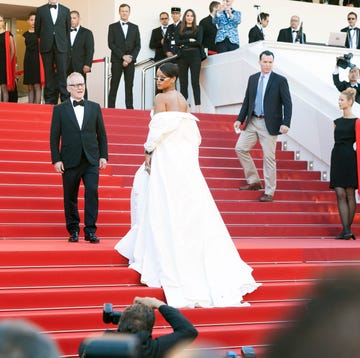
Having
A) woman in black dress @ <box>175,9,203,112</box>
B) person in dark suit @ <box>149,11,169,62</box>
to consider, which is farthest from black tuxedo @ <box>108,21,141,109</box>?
person in dark suit @ <box>149,11,169,62</box>

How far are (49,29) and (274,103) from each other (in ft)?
14.9

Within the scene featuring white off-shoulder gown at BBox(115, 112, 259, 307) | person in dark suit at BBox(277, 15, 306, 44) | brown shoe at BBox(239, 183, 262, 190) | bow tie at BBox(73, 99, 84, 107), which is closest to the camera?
white off-shoulder gown at BBox(115, 112, 259, 307)

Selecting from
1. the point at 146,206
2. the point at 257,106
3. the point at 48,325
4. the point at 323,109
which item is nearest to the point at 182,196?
the point at 146,206

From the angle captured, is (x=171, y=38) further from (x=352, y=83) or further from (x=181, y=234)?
(x=181, y=234)

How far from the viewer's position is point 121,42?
51.8 ft

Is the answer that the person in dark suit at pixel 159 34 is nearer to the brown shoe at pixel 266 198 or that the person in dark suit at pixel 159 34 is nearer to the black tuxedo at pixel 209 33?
the black tuxedo at pixel 209 33

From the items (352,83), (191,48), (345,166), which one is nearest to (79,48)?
(191,48)

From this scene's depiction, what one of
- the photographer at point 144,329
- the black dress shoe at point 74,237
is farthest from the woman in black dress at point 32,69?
the photographer at point 144,329

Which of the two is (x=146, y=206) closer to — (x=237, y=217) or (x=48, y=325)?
(x=48, y=325)

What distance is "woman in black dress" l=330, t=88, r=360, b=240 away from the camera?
427 inches

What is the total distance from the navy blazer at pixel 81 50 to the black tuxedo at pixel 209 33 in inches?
88.5

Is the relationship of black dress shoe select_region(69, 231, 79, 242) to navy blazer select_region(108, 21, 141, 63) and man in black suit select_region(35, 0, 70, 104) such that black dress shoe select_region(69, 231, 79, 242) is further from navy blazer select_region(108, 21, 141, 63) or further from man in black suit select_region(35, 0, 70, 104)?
navy blazer select_region(108, 21, 141, 63)

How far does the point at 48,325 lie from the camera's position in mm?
7227

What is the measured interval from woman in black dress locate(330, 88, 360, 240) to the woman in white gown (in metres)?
3.00
